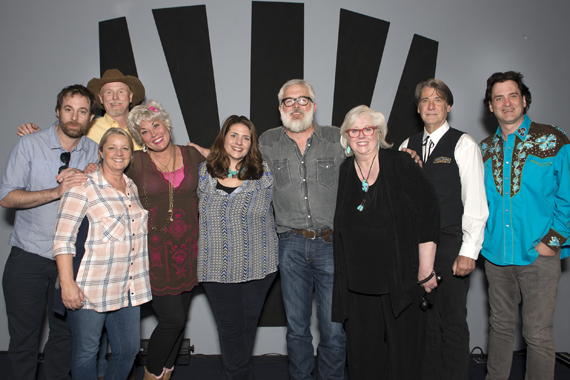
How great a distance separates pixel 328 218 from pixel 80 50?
2.49 meters

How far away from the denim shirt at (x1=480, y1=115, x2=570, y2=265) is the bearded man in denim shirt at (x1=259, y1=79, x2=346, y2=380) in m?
1.04

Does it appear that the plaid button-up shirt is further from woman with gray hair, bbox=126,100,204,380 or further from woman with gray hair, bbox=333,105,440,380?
woman with gray hair, bbox=333,105,440,380

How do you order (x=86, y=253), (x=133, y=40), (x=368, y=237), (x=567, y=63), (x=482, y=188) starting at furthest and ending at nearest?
(x=567, y=63) → (x=133, y=40) → (x=482, y=188) → (x=368, y=237) → (x=86, y=253)

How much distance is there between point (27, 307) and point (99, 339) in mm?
639

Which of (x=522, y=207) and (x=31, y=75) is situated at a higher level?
(x=31, y=75)

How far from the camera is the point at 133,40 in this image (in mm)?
3010

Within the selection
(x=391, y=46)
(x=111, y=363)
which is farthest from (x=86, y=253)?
(x=391, y=46)

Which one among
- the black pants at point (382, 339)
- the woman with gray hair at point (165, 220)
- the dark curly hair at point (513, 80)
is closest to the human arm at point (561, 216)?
the dark curly hair at point (513, 80)

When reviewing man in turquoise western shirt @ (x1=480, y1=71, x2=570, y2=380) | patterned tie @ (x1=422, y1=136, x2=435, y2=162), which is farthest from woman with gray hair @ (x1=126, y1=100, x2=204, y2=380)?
man in turquoise western shirt @ (x1=480, y1=71, x2=570, y2=380)

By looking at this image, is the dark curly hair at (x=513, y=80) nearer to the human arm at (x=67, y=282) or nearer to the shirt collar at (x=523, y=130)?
the shirt collar at (x=523, y=130)

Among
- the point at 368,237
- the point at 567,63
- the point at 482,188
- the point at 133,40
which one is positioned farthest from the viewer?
the point at 567,63

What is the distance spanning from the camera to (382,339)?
6.63ft

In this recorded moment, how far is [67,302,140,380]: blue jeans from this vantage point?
1872 mm

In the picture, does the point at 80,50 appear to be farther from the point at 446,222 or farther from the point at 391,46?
the point at 446,222
